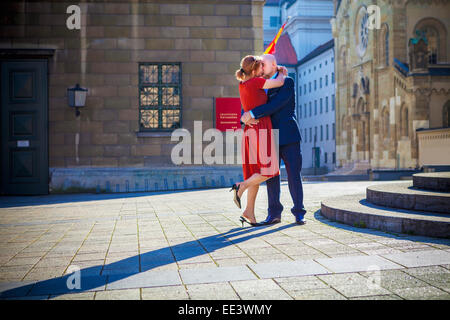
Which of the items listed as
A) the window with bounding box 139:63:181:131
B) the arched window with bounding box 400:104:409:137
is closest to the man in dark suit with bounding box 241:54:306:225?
the window with bounding box 139:63:181:131

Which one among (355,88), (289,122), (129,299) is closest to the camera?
(129,299)

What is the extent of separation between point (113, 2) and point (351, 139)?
127ft

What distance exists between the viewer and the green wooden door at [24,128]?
13.3 m

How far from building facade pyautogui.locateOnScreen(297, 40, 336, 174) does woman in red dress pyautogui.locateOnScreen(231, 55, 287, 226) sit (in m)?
49.2

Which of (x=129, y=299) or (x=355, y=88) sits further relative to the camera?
(x=355, y=88)

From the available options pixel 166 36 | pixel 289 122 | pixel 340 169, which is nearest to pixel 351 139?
pixel 340 169

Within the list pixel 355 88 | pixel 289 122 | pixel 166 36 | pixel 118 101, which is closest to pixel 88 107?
pixel 118 101

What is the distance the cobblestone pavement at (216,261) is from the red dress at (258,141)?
767 millimetres

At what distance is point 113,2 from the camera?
13.6 meters

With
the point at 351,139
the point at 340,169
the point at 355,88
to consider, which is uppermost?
the point at 355,88

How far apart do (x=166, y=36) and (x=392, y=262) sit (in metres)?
11.3

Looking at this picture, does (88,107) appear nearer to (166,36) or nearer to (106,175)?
(106,175)
